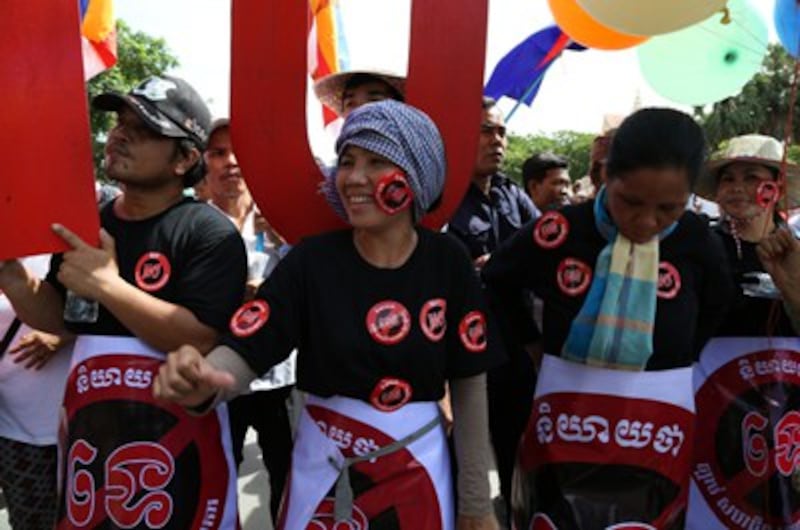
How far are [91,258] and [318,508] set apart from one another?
770 millimetres

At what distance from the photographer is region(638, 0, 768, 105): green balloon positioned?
9.61 ft

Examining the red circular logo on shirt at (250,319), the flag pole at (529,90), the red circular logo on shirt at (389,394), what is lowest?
the red circular logo on shirt at (389,394)

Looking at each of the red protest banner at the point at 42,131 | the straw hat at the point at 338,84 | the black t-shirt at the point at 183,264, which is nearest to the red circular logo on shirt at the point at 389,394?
the black t-shirt at the point at 183,264

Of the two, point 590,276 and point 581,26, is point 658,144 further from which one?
point 581,26

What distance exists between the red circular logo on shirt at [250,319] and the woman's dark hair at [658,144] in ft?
3.14

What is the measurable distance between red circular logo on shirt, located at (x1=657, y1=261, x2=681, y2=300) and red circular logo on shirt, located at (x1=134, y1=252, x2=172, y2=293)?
1.27m

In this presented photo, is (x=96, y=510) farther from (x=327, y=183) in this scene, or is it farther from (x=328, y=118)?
(x=328, y=118)

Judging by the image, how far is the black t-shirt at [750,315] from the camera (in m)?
2.23

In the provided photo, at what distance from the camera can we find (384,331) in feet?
5.13

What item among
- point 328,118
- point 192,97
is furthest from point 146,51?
point 192,97

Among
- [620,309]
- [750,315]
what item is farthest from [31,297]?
[750,315]

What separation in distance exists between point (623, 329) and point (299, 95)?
103cm

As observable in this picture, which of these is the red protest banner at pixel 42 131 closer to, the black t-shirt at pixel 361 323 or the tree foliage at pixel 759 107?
the black t-shirt at pixel 361 323

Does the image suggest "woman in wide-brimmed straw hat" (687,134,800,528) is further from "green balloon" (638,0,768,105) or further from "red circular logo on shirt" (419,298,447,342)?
"red circular logo on shirt" (419,298,447,342)
